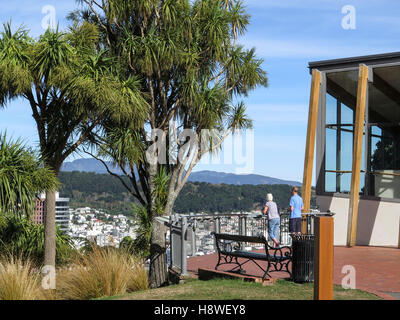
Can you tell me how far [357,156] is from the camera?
1606cm

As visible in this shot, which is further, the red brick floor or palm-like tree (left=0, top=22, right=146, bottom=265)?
palm-like tree (left=0, top=22, right=146, bottom=265)

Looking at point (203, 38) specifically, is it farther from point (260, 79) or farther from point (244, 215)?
point (244, 215)

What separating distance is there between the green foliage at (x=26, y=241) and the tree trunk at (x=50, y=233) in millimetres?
1263

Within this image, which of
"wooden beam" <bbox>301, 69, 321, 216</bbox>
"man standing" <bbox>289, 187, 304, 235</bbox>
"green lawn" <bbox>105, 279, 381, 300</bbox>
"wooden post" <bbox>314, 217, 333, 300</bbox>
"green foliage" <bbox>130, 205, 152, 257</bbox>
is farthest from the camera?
"green foliage" <bbox>130, 205, 152, 257</bbox>

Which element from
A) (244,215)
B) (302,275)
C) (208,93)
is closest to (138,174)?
(208,93)

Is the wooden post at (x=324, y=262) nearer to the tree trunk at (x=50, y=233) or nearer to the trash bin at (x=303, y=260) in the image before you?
the trash bin at (x=303, y=260)

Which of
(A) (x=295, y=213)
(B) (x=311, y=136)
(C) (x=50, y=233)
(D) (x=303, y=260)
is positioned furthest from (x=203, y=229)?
(D) (x=303, y=260)

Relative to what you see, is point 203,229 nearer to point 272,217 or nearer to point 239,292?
point 272,217

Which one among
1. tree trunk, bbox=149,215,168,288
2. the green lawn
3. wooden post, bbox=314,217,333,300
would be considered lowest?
tree trunk, bbox=149,215,168,288

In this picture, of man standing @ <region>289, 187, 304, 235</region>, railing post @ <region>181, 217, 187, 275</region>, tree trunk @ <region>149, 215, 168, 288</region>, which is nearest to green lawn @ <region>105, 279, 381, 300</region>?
railing post @ <region>181, 217, 187, 275</region>

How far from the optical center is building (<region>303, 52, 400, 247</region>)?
16.1 m

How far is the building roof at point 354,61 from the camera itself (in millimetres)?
16094

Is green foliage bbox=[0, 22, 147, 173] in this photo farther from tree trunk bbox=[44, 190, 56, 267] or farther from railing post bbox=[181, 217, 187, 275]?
railing post bbox=[181, 217, 187, 275]

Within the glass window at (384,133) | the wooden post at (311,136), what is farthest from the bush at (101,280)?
the glass window at (384,133)
